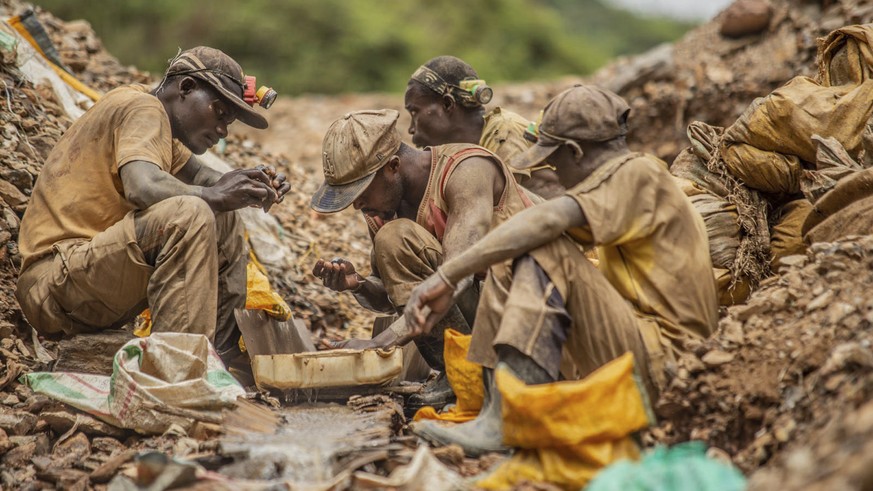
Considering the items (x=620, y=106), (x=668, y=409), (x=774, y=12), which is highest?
(x=774, y=12)

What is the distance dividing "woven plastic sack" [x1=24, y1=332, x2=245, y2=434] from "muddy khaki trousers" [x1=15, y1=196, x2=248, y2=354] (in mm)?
242

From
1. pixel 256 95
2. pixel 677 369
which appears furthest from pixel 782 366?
pixel 256 95

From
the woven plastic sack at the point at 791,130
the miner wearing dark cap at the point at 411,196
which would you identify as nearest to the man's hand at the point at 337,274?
the miner wearing dark cap at the point at 411,196

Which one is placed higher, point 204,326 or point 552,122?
point 552,122

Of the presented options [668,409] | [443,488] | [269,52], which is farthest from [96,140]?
[269,52]

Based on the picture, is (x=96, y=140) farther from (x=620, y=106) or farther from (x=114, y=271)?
(x=620, y=106)

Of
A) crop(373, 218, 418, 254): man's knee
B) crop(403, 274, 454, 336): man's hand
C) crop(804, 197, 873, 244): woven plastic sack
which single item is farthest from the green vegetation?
crop(403, 274, 454, 336): man's hand

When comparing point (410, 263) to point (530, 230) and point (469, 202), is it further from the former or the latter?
point (530, 230)

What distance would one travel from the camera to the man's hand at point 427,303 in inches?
141

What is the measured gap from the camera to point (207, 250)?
168 inches

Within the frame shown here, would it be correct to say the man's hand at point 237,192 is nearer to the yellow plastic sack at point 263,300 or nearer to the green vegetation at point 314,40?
the yellow plastic sack at point 263,300

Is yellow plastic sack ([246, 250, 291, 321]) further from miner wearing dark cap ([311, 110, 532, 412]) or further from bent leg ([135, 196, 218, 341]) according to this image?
bent leg ([135, 196, 218, 341])

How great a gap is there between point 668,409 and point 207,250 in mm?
2004

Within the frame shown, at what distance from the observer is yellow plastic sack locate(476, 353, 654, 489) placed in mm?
3094
